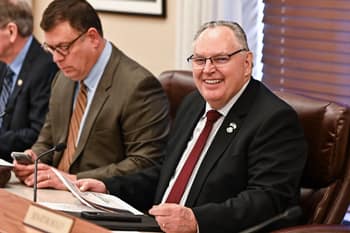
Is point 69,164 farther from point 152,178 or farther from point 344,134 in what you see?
point 344,134

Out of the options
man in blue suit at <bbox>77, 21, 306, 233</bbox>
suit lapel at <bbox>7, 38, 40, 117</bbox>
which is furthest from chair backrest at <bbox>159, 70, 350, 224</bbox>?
suit lapel at <bbox>7, 38, 40, 117</bbox>

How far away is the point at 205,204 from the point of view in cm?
283

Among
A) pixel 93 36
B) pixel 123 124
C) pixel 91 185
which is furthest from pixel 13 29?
pixel 91 185

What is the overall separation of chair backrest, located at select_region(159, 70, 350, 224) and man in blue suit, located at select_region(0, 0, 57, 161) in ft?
4.97

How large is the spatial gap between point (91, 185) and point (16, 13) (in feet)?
4.68

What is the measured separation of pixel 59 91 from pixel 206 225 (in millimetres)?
1323

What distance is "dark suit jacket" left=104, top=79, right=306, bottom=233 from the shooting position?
8.89 feet

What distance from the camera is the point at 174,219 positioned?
2.59 meters

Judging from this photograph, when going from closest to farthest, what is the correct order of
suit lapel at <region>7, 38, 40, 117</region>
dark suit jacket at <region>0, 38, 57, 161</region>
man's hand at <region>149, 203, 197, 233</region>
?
man's hand at <region>149, 203, 197, 233</region> → dark suit jacket at <region>0, 38, 57, 161</region> → suit lapel at <region>7, 38, 40, 117</region>

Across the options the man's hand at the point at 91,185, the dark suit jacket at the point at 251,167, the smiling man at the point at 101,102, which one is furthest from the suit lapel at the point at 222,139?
the smiling man at the point at 101,102

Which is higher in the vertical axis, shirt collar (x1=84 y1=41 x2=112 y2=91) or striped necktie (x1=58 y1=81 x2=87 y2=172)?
shirt collar (x1=84 y1=41 x2=112 y2=91)

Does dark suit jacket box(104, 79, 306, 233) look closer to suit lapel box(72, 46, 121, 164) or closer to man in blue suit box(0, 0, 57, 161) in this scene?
suit lapel box(72, 46, 121, 164)

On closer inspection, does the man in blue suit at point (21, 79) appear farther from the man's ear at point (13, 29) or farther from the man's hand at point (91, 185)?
the man's hand at point (91, 185)

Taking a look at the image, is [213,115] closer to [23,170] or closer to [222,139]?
[222,139]
